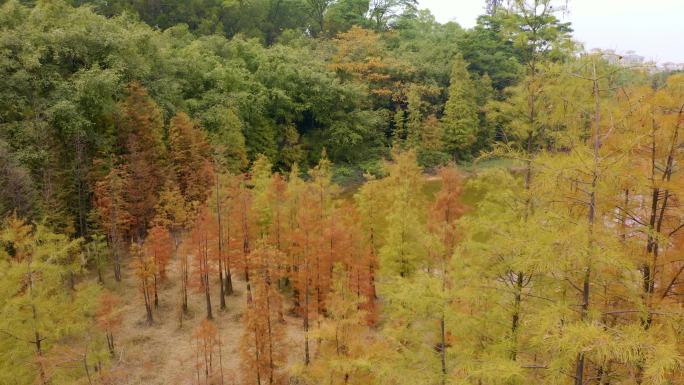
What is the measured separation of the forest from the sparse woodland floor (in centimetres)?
12

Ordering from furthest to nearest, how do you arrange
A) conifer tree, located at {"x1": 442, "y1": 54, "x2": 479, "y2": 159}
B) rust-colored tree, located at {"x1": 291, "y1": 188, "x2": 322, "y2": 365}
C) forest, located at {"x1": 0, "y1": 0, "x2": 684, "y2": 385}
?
conifer tree, located at {"x1": 442, "y1": 54, "x2": 479, "y2": 159} → rust-colored tree, located at {"x1": 291, "y1": 188, "x2": 322, "y2": 365} → forest, located at {"x1": 0, "y1": 0, "x2": 684, "y2": 385}

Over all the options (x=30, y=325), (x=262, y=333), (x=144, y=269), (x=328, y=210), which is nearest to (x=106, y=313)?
(x=144, y=269)

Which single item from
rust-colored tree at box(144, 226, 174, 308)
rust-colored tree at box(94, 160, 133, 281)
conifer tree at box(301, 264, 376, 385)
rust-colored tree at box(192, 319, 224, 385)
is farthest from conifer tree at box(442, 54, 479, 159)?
conifer tree at box(301, 264, 376, 385)

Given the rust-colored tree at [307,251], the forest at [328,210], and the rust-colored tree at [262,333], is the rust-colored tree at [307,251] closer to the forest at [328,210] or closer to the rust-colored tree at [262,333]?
the forest at [328,210]

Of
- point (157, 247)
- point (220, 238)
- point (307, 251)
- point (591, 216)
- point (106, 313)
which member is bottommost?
point (106, 313)

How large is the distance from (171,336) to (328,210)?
33.2 feet

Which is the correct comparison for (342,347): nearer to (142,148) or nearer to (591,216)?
(591,216)

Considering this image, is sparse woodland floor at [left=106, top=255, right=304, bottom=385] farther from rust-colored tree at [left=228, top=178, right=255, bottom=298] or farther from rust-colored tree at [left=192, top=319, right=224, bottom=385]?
rust-colored tree at [left=228, top=178, right=255, bottom=298]

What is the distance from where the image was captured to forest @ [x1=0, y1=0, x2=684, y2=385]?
28.8ft

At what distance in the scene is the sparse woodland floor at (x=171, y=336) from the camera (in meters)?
20.5

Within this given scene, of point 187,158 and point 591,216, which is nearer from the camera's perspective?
point 591,216

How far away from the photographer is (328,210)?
24.5 meters

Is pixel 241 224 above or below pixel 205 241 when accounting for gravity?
above

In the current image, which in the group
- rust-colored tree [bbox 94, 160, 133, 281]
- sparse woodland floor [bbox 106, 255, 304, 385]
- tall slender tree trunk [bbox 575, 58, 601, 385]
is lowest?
sparse woodland floor [bbox 106, 255, 304, 385]
